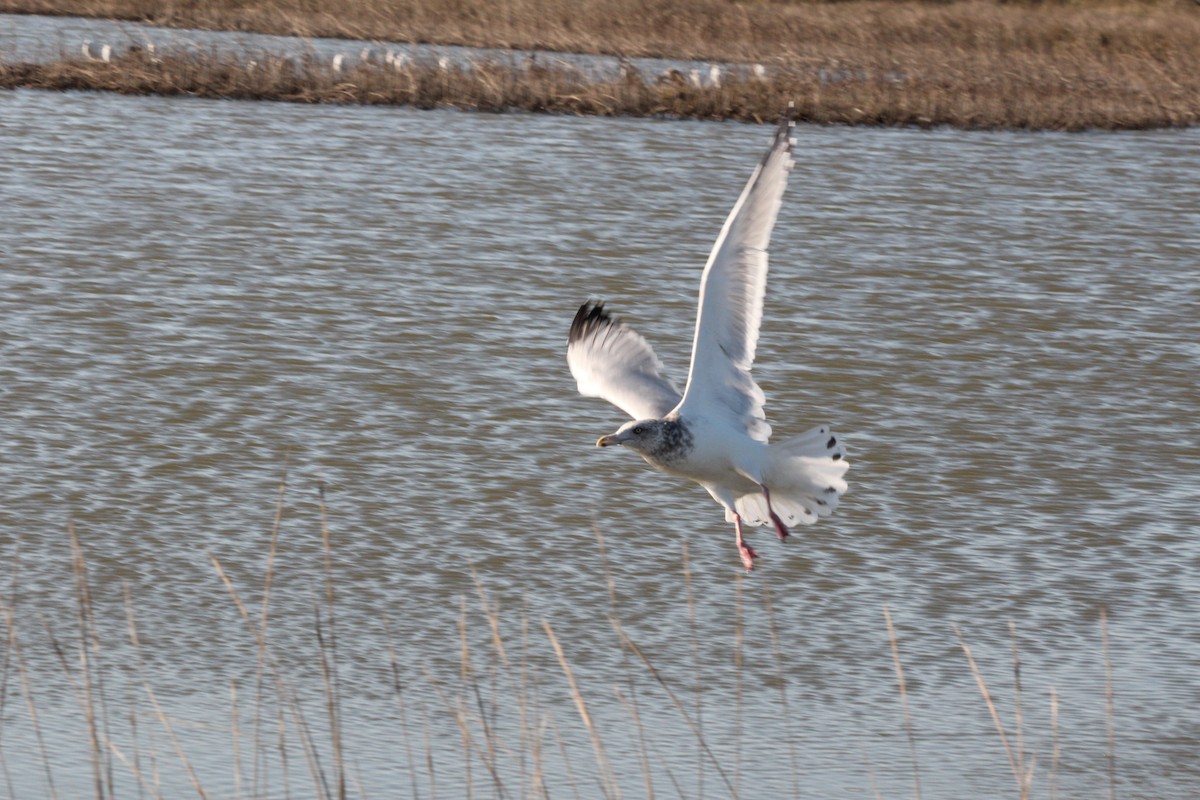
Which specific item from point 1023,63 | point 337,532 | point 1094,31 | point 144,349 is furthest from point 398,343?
point 1094,31

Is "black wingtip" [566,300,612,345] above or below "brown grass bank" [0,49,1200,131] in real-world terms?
below

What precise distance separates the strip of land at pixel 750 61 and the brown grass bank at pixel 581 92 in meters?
0.02

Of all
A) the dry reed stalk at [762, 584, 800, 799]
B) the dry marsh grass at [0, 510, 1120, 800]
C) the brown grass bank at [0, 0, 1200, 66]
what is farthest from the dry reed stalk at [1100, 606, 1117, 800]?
the brown grass bank at [0, 0, 1200, 66]

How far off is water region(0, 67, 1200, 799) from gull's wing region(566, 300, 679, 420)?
2.25 ft

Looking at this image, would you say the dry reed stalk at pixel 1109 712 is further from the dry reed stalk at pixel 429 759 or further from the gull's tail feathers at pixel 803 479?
the dry reed stalk at pixel 429 759

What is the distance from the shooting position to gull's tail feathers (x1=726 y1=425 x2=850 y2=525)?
564 centimetres

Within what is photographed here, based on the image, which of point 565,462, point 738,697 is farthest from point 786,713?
point 565,462

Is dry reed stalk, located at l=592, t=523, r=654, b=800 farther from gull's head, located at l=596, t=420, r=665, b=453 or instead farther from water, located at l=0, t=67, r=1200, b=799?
gull's head, located at l=596, t=420, r=665, b=453

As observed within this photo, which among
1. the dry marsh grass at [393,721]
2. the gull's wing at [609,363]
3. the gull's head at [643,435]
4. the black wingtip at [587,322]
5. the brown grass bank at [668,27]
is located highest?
the brown grass bank at [668,27]

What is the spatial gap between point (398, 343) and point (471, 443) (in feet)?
5.72

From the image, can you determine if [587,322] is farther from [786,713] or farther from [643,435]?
[786,713]

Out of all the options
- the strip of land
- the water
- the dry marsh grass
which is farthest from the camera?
the strip of land

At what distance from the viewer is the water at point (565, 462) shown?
17.4 feet

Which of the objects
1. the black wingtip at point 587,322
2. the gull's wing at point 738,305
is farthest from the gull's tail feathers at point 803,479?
the black wingtip at point 587,322
